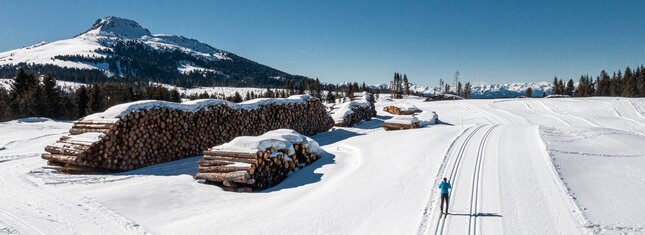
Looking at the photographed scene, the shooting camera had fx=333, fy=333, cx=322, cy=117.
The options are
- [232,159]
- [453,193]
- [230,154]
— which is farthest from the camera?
[230,154]

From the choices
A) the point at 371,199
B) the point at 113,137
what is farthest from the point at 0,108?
the point at 371,199

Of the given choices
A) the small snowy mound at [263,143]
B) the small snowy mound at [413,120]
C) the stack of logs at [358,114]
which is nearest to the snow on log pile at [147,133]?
the small snowy mound at [263,143]

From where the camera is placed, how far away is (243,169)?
1062 cm

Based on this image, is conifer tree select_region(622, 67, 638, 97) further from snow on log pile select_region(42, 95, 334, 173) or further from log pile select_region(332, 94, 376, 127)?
snow on log pile select_region(42, 95, 334, 173)

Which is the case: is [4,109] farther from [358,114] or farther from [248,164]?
[248,164]

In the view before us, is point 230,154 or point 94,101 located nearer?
point 230,154

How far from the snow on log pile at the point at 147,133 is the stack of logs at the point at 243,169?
4.03 metres

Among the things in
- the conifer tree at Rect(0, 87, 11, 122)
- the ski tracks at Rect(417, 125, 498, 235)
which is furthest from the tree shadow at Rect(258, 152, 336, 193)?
the conifer tree at Rect(0, 87, 11, 122)

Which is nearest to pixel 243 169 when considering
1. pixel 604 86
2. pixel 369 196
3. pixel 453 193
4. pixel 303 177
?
pixel 303 177

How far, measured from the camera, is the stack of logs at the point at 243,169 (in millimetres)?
10594

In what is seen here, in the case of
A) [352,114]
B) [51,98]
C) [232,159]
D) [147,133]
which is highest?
[51,98]

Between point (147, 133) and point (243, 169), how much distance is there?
616cm

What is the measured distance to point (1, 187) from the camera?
9742 mm

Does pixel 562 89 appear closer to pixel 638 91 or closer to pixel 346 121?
pixel 638 91
